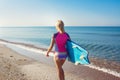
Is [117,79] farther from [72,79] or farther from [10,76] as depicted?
[10,76]

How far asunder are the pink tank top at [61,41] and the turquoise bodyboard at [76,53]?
161 mm

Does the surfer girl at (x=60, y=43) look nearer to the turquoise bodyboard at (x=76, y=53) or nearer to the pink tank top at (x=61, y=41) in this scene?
the pink tank top at (x=61, y=41)

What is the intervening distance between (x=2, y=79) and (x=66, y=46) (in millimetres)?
4346

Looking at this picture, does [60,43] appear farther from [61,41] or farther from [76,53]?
[76,53]

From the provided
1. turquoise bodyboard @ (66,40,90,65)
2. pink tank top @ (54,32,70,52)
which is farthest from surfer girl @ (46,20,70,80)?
turquoise bodyboard @ (66,40,90,65)

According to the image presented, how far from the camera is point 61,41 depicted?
7.57 metres

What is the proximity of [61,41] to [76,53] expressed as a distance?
68 centimetres

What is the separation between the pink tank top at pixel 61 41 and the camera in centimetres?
752

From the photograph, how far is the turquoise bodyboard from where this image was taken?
7.58 m

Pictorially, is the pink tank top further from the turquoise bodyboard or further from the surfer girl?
the turquoise bodyboard

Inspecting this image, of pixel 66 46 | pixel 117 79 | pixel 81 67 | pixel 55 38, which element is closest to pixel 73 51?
pixel 66 46

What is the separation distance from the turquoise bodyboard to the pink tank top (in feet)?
0.53

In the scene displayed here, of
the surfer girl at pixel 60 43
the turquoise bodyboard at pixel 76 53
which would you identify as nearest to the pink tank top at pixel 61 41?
the surfer girl at pixel 60 43

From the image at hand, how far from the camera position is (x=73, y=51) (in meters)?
7.72
